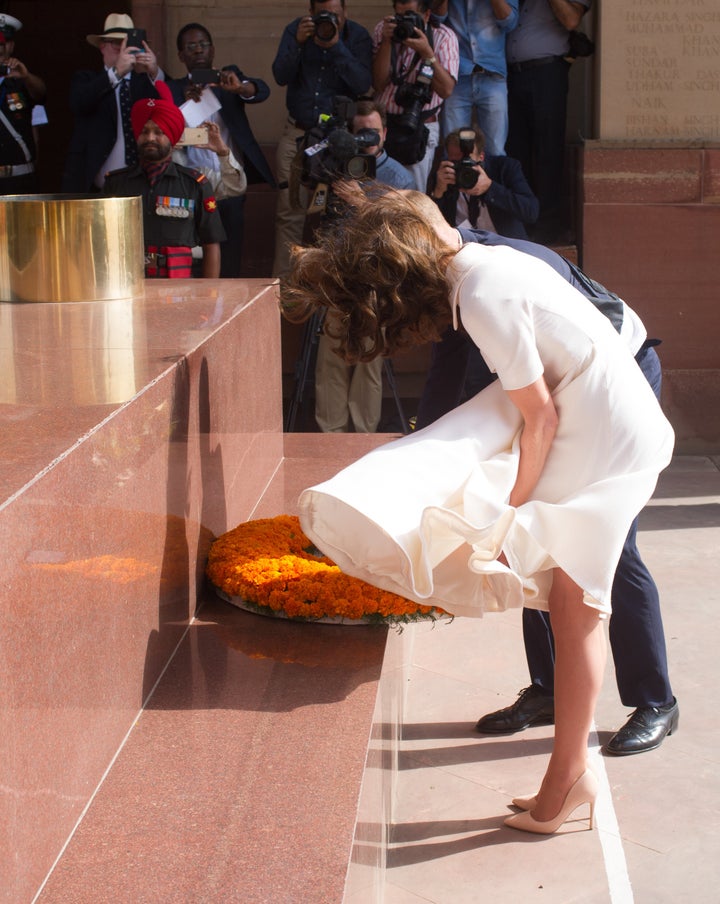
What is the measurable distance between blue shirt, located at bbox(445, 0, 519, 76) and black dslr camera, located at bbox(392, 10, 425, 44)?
1.82ft

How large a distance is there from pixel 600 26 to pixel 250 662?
6.09 m

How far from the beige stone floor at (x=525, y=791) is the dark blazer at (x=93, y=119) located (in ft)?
12.7

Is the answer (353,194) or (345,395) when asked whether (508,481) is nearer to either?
(353,194)

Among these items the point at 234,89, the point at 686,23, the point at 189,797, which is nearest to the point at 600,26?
the point at 686,23

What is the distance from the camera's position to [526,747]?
363 centimetres

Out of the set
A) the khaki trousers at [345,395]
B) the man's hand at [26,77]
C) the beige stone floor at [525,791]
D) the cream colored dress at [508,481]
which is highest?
the man's hand at [26,77]

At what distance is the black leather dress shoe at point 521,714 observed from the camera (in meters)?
3.72

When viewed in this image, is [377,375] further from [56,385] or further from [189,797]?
[189,797]

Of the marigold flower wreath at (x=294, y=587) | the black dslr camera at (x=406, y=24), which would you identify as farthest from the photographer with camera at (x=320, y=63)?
the marigold flower wreath at (x=294, y=587)

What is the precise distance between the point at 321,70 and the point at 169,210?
4.51 ft

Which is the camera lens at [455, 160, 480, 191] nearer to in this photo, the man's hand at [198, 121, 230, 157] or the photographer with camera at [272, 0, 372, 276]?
the photographer with camera at [272, 0, 372, 276]

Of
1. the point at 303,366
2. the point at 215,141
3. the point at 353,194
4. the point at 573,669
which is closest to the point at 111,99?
the point at 215,141

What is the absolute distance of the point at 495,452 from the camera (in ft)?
9.28

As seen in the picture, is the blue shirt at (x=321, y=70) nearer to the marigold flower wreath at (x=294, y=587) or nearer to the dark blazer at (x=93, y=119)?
the dark blazer at (x=93, y=119)
